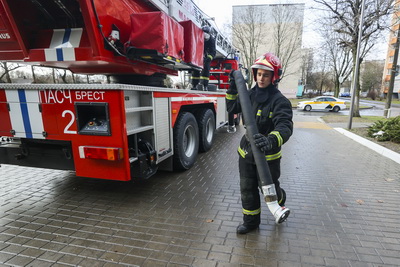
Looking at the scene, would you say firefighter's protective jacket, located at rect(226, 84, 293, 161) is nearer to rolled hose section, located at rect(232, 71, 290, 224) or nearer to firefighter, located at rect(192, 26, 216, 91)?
rolled hose section, located at rect(232, 71, 290, 224)

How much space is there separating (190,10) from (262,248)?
4.60 m

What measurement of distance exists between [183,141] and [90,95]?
2.05 m

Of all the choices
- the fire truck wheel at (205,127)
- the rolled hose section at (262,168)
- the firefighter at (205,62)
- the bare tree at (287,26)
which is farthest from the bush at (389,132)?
the bare tree at (287,26)

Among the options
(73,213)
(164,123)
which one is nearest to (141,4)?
(164,123)

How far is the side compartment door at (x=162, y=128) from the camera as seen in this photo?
3.48m

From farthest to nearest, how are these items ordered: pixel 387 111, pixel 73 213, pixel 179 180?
pixel 387 111 < pixel 179 180 < pixel 73 213

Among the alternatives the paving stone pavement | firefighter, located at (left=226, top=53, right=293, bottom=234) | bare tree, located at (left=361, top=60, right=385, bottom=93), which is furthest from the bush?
bare tree, located at (left=361, top=60, right=385, bottom=93)

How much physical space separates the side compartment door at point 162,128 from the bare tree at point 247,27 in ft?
78.0

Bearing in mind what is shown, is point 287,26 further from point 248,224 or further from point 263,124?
point 248,224

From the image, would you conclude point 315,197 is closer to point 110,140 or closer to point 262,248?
point 262,248

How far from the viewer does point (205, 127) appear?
18.6 feet

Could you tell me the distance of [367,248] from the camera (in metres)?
2.44

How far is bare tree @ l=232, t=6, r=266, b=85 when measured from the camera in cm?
2498

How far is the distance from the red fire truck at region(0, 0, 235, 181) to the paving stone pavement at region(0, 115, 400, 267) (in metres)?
0.60
